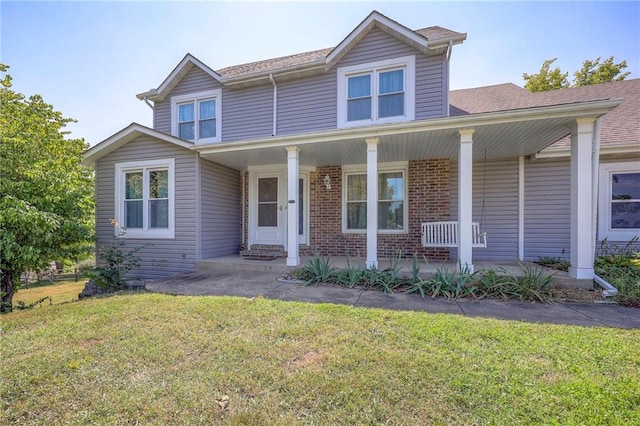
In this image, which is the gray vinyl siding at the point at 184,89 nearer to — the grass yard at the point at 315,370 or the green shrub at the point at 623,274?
the grass yard at the point at 315,370

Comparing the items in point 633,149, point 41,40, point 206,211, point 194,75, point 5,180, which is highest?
point 194,75

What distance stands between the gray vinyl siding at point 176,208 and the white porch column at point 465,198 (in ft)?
20.0

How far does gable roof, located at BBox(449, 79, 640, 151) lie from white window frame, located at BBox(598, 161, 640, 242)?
0.68 m

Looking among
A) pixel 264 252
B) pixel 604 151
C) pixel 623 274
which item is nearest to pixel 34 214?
pixel 264 252

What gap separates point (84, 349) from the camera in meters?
2.88

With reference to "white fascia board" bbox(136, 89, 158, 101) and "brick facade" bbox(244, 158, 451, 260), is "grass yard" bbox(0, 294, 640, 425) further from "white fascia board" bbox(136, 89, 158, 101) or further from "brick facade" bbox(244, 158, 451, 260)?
"white fascia board" bbox(136, 89, 158, 101)

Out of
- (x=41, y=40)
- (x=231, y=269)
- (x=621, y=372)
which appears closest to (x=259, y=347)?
(x=621, y=372)

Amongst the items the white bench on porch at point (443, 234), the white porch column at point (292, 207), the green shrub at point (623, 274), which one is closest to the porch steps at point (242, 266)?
the white porch column at point (292, 207)

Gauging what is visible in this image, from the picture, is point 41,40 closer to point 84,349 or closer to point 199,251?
point 199,251

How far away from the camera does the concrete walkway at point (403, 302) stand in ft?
12.2

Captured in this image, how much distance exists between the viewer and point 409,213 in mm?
7887

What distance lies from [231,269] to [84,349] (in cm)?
404

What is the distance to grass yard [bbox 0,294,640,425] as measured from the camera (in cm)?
194

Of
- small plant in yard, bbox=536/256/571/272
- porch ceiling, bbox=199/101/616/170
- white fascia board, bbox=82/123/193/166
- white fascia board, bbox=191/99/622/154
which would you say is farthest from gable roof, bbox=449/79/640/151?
white fascia board, bbox=82/123/193/166
